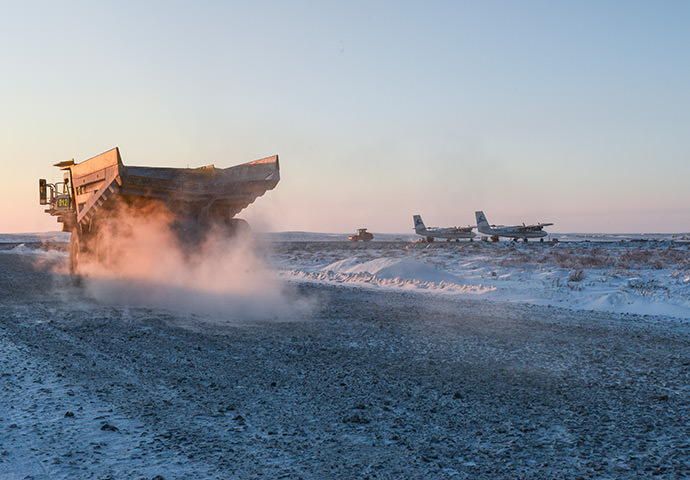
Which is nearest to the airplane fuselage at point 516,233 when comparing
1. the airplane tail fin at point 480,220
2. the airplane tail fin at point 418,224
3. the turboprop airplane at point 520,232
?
the turboprop airplane at point 520,232

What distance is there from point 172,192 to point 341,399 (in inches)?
300

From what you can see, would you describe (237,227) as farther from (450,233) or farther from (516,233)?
(450,233)

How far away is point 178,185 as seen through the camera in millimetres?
10469

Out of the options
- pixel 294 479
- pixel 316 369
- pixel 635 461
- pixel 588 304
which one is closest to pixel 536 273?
pixel 588 304

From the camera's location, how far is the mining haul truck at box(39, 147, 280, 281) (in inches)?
402

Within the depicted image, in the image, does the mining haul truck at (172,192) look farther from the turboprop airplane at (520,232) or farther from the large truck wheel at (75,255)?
the turboprop airplane at (520,232)

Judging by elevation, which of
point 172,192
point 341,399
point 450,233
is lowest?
point 341,399

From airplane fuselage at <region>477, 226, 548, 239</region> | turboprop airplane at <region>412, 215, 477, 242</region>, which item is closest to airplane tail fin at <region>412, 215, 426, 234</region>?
turboprop airplane at <region>412, 215, 477, 242</region>

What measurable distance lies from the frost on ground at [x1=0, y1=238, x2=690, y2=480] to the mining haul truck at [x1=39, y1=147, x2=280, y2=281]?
3.14 metres

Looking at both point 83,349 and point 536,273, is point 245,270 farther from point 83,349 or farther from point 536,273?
point 536,273

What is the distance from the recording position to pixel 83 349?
6059mm

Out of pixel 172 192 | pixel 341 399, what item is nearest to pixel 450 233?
pixel 172 192

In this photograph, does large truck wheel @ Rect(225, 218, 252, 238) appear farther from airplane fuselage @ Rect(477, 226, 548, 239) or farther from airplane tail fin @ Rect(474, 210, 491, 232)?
airplane tail fin @ Rect(474, 210, 491, 232)

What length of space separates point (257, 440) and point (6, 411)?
216cm
